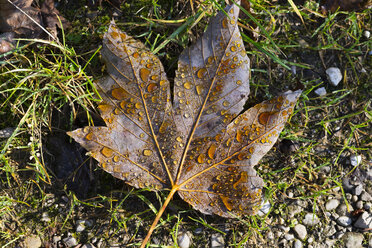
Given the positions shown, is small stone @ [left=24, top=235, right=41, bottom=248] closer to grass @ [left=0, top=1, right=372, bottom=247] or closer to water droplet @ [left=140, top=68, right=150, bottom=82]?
grass @ [left=0, top=1, right=372, bottom=247]

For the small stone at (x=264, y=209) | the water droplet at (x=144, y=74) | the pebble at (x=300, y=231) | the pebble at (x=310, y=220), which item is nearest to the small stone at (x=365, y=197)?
the pebble at (x=310, y=220)

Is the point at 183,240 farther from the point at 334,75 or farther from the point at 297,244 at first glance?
the point at 334,75

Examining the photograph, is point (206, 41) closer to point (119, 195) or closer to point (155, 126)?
point (155, 126)

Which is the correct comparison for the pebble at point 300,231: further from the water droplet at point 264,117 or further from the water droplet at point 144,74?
the water droplet at point 144,74

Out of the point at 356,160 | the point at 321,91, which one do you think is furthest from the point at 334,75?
the point at 356,160

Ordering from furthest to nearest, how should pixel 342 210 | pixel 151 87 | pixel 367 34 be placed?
pixel 367 34
pixel 342 210
pixel 151 87

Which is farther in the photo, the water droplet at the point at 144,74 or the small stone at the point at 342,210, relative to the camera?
the small stone at the point at 342,210
